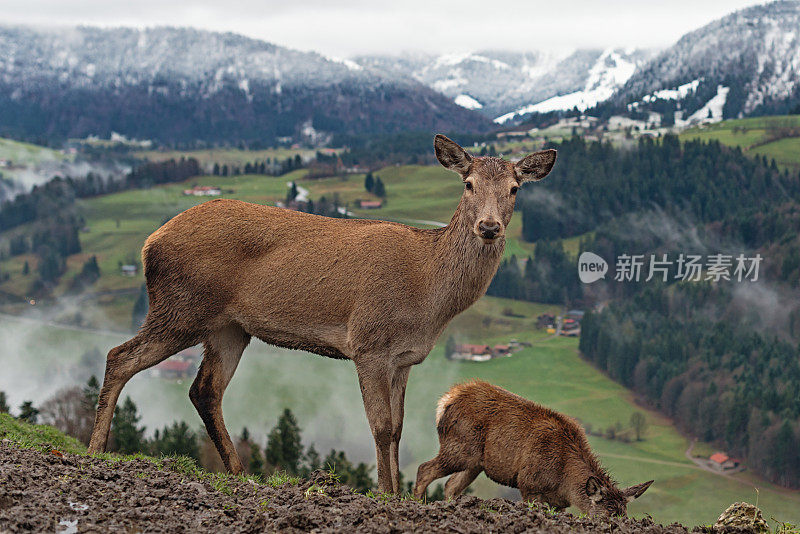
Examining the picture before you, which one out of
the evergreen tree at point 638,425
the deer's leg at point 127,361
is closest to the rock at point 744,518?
the deer's leg at point 127,361

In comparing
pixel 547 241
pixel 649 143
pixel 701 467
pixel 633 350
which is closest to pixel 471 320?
pixel 547 241

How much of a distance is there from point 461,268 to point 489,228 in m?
1.18

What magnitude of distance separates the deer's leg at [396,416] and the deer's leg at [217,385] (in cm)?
238

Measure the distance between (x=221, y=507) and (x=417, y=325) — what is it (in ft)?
11.9

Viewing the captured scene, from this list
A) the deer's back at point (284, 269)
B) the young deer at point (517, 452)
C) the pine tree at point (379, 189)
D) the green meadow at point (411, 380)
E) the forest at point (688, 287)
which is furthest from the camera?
the pine tree at point (379, 189)

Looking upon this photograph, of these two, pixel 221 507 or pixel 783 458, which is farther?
pixel 783 458

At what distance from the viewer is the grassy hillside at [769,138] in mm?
177875

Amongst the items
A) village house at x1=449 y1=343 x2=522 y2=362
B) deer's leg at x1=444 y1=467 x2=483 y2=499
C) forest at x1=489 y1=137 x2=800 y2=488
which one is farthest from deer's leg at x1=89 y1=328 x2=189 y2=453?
village house at x1=449 y1=343 x2=522 y2=362

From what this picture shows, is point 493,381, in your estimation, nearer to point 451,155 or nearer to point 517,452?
point 517,452

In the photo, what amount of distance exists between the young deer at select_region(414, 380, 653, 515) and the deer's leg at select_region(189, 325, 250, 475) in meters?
2.89

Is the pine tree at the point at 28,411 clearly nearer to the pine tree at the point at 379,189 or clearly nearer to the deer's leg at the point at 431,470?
the deer's leg at the point at 431,470

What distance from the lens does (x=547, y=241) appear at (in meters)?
158

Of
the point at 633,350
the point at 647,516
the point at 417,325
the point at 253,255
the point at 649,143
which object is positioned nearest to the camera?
the point at 647,516

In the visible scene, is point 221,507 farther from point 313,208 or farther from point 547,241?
point 547,241
